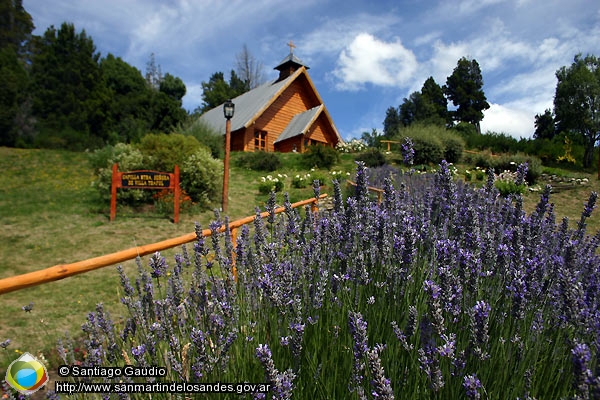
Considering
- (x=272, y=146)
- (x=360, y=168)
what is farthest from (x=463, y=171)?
(x=360, y=168)

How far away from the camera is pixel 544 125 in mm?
37969

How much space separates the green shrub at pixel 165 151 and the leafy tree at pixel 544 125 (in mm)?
36631

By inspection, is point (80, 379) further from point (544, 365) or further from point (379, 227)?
point (544, 365)

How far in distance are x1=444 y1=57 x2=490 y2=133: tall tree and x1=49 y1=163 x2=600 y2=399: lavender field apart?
152ft

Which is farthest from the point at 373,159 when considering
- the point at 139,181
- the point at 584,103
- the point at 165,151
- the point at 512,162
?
the point at 584,103

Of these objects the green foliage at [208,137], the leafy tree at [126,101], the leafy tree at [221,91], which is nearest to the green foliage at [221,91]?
the leafy tree at [221,91]

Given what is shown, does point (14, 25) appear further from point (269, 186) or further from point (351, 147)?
point (269, 186)

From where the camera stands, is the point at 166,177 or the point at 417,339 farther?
the point at 166,177

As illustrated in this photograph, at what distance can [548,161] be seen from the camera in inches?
837

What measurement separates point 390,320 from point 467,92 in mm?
49050

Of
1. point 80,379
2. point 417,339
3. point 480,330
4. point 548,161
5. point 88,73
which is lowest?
point 80,379

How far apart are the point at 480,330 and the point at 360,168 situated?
161cm

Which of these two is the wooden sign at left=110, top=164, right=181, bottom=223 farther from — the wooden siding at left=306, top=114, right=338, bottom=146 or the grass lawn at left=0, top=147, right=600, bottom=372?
the wooden siding at left=306, top=114, right=338, bottom=146

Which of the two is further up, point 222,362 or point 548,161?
point 548,161
